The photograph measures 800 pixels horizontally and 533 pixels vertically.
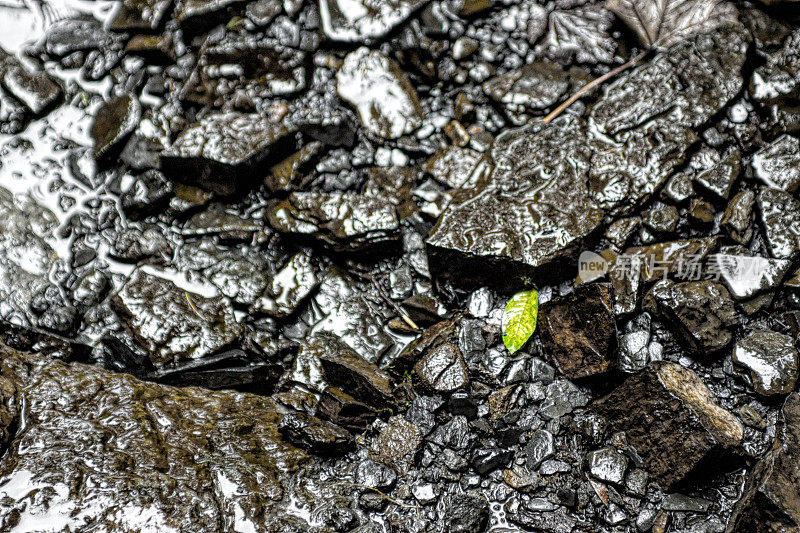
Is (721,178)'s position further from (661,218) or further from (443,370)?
(443,370)

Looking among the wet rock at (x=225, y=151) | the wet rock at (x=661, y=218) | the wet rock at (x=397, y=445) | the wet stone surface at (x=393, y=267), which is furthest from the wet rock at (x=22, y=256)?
the wet rock at (x=661, y=218)

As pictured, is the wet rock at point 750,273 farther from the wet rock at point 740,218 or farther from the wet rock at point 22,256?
the wet rock at point 22,256

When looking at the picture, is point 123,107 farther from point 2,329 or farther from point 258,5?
point 2,329

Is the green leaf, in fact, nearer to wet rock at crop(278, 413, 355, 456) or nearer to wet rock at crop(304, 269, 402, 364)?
wet rock at crop(304, 269, 402, 364)

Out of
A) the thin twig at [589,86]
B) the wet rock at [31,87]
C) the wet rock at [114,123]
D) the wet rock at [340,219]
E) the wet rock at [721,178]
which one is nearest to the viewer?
the wet rock at [721,178]

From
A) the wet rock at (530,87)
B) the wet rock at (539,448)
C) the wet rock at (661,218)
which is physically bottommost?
the wet rock at (539,448)

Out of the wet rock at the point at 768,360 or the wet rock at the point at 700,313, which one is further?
the wet rock at the point at 700,313

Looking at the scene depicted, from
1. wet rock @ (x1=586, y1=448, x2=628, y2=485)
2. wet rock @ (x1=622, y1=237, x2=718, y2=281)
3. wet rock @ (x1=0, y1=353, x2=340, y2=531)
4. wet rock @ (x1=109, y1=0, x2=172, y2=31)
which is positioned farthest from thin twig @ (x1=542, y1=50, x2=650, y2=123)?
wet rock @ (x1=109, y1=0, x2=172, y2=31)

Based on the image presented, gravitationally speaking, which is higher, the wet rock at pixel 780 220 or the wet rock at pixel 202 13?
the wet rock at pixel 202 13

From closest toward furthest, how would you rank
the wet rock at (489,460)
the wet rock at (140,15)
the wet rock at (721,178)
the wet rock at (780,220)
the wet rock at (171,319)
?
the wet rock at (489,460) < the wet rock at (780,220) < the wet rock at (721,178) < the wet rock at (171,319) < the wet rock at (140,15)
